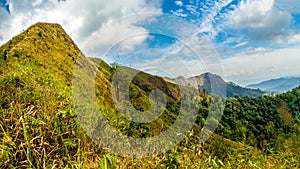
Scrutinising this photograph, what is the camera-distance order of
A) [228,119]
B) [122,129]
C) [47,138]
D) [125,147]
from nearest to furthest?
[47,138]
[125,147]
[122,129]
[228,119]

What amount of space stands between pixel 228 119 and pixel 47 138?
89.8m

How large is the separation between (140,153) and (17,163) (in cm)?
191

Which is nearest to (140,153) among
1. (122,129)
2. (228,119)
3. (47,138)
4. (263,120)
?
(122,129)

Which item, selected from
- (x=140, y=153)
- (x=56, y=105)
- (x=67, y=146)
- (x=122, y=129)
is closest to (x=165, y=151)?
(x=140, y=153)

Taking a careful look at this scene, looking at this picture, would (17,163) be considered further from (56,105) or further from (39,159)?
(56,105)

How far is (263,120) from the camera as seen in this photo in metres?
101

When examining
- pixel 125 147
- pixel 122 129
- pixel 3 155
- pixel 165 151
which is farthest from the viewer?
pixel 122 129

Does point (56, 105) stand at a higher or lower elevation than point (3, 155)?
higher

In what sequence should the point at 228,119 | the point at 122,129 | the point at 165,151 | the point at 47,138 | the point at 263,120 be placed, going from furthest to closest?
the point at 263,120 → the point at 228,119 → the point at 122,129 → the point at 165,151 → the point at 47,138

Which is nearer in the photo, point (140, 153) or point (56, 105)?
point (140, 153)

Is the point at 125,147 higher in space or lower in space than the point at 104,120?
lower

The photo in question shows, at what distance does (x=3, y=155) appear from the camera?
3.52m

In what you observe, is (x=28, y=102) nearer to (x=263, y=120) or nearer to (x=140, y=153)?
(x=140, y=153)

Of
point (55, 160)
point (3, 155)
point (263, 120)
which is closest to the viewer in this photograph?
point (3, 155)
